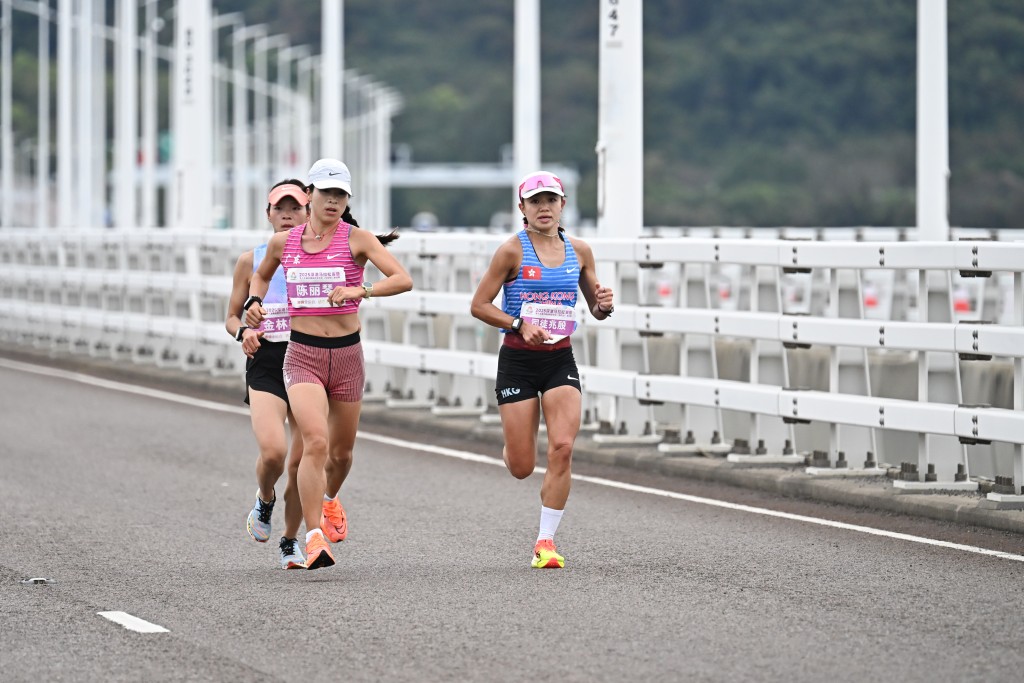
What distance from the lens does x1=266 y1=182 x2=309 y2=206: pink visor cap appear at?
10.8 m

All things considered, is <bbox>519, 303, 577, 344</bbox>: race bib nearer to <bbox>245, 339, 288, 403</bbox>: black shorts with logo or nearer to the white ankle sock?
the white ankle sock

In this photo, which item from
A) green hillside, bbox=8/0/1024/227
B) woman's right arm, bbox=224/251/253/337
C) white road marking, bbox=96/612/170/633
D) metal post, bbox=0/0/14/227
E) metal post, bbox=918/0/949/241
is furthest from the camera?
green hillside, bbox=8/0/1024/227

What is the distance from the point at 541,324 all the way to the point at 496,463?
183 inches

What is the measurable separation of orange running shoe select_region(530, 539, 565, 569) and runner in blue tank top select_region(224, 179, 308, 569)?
1.12m

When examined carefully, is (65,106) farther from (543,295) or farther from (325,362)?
(325,362)

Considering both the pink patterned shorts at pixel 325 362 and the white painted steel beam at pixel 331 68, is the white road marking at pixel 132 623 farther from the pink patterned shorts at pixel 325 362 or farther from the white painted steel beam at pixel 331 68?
the white painted steel beam at pixel 331 68

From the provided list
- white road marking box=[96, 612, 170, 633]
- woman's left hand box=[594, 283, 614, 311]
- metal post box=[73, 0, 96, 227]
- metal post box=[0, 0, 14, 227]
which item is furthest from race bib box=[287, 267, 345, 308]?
metal post box=[0, 0, 14, 227]

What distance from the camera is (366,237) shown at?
33.9 ft

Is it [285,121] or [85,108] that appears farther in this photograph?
[285,121]

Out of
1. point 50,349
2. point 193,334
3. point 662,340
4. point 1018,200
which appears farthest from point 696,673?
point 1018,200

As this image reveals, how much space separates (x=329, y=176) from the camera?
10.1 m

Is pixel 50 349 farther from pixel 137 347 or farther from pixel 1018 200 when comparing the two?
pixel 1018 200

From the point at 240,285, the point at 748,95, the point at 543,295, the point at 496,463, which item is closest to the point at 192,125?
the point at 496,463

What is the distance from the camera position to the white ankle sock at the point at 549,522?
10445mm
